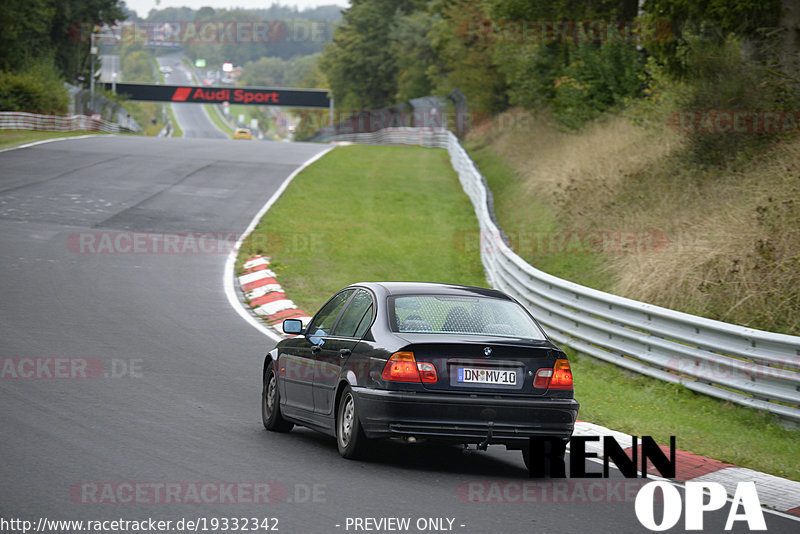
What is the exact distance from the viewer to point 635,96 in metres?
28.9

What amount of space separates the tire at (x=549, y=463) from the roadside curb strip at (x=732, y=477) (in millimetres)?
717

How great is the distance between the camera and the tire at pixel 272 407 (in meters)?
9.07

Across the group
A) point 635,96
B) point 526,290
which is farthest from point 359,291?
point 635,96

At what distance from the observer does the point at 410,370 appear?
24.1 ft

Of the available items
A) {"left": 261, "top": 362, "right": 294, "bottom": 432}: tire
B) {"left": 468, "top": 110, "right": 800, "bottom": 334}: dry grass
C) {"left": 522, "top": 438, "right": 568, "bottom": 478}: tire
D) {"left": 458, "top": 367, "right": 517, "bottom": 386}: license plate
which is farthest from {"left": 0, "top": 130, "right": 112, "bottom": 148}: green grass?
{"left": 522, "top": 438, "right": 568, "bottom": 478}: tire

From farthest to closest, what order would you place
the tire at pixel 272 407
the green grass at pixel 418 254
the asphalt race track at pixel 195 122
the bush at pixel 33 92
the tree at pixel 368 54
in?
the asphalt race track at pixel 195 122
the tree at pixel 368 54
the bush at pixel 33 92
the green grass at pixel 418 254
the tire at pixel 272 407

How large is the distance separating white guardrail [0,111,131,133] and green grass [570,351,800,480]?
4327 centimetres

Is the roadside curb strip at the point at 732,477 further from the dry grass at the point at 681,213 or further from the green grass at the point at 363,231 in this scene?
the green grass at the point at 363,231

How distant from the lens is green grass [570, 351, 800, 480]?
27.8 feet

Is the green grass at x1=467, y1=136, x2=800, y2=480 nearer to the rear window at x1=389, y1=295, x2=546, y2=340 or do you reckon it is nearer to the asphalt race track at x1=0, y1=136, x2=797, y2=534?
the asphalt race track at x1=0, y1=136, x2=797, y2=534

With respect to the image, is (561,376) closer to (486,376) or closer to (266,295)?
(486,376)

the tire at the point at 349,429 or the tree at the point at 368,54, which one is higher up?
the tree at the point at 368,54

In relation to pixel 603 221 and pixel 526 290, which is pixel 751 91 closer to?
pixel 603 221

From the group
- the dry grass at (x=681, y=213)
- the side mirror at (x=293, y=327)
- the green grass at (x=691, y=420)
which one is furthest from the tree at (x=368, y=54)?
the side mirror at (x=293, y=327)
